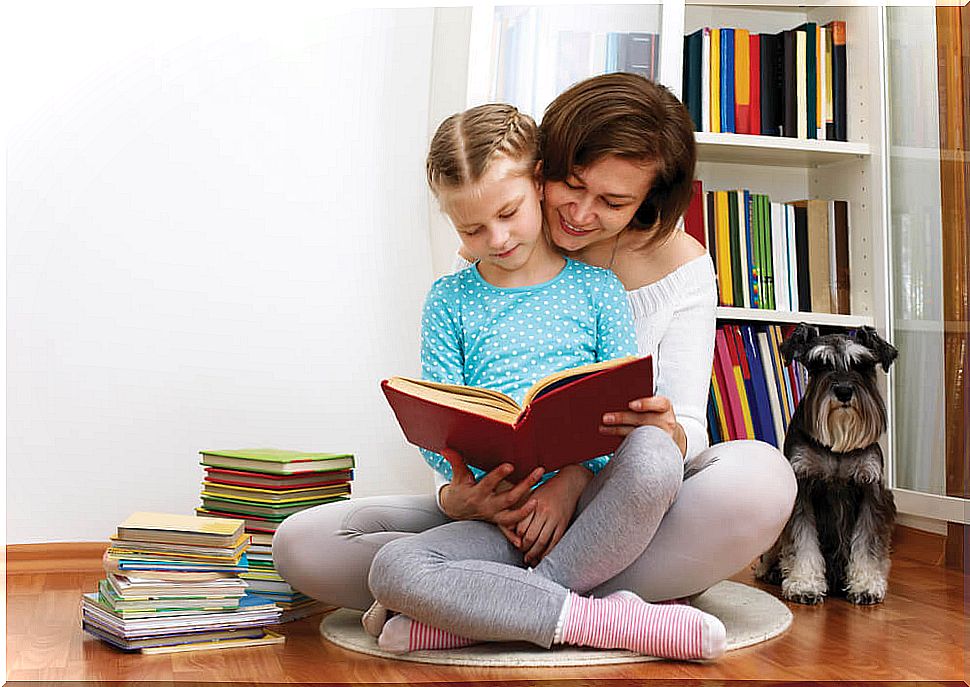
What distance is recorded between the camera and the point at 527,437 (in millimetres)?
1322

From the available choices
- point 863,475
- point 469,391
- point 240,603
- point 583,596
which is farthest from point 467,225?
point 863,475

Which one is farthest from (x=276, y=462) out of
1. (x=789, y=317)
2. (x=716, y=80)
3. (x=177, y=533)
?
(x=716, y=80)

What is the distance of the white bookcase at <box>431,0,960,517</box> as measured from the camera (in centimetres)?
235

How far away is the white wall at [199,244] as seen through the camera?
2.22m

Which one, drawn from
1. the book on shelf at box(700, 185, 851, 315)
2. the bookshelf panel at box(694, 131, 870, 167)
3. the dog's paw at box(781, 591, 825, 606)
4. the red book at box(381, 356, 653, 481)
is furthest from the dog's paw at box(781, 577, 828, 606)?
the bookshelf panel at box(694, 131, 870, 167)

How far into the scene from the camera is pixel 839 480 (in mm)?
1916

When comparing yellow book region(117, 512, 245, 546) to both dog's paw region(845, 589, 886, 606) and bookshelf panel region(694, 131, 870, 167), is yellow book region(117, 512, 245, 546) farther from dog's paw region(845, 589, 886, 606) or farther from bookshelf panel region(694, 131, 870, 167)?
bookshelf panel region(694, 131, 870, 167)

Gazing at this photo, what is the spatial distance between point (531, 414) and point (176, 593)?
24.6 inches

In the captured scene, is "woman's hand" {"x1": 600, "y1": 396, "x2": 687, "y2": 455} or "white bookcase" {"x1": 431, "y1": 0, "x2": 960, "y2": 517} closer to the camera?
"woman's hand" {"x1": 600, "y1": 396, "x2": 687, "y2": 455}

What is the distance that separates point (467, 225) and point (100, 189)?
1085 mm

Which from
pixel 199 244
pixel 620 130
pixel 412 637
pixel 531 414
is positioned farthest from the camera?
pixel 199 244

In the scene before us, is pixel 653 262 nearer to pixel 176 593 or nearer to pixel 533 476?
pixel 533 476

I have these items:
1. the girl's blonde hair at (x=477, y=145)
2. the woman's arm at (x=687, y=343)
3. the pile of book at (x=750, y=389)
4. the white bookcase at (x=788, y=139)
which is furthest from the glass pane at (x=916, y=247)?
the girl's blonde hair at (x=477, y=145)

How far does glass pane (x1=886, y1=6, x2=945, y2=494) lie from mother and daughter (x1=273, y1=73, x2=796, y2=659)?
0.81 metres
